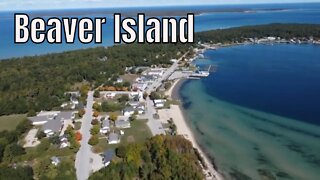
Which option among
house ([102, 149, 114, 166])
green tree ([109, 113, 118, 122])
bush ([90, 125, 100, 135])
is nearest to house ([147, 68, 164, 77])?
green tree ([109, 113, 118, 122])

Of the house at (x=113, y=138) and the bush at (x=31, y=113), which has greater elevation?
the bush at (x=31, y=113)

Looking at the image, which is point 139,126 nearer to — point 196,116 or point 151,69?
point 196,116

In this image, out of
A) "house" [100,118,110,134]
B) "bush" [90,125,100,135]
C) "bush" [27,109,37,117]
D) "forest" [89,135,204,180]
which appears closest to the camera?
"forest" [89,135,204,180]

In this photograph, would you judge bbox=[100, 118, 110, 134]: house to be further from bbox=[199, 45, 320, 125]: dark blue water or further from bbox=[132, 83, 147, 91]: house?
bbox=[199, 45, 320, 125]: dark blue water

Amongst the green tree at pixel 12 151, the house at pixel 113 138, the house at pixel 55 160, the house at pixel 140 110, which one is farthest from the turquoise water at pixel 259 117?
the green tree at pixel 12 151

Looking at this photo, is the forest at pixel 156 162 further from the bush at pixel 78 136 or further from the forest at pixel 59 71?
the forest at pixel 59 71

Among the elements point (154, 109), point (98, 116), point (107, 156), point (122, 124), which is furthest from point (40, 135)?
point (154, 109)
